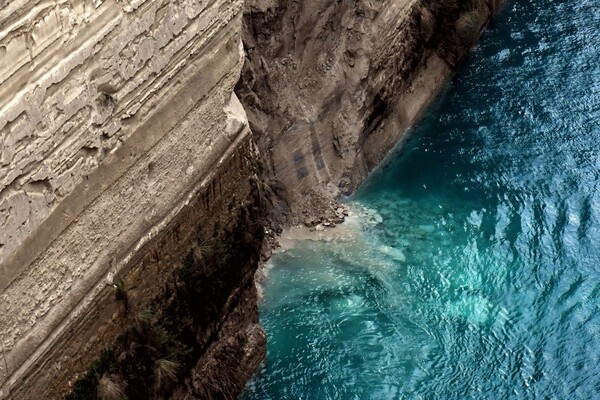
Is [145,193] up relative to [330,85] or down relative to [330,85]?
down

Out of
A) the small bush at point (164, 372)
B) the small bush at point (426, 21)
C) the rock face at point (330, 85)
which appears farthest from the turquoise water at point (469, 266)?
the small bush at point (164, 372)

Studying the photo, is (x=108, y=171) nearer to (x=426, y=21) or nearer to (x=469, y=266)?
(x=469, y=266)

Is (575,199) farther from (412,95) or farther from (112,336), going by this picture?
(112,336)

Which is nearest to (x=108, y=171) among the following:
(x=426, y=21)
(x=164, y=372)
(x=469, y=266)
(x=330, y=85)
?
(x=164, y=372)

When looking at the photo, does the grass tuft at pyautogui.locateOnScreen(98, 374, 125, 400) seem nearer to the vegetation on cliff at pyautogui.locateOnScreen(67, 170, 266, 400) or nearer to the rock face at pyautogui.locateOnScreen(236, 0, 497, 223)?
the vegetation on cliff at pyautogui.locateOnScreen(67, 170, 266, 400)

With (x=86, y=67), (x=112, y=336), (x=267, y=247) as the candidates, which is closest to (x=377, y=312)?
(x=267, y=247)

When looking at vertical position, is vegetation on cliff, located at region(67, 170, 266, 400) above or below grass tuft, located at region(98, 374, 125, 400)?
above

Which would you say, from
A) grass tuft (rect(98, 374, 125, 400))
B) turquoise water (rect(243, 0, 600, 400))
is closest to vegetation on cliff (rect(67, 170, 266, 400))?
grass tuft (rect(98, 374, 125, 400))
